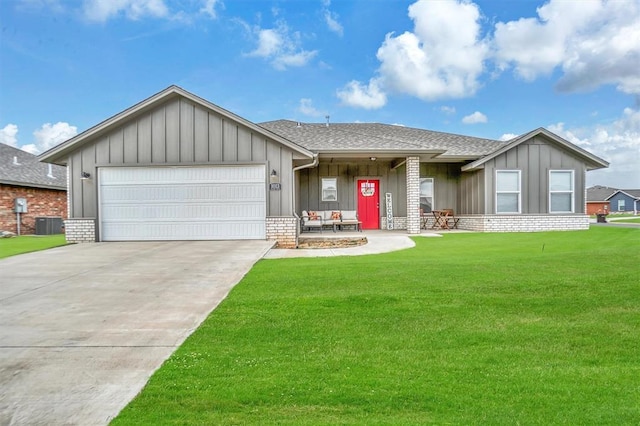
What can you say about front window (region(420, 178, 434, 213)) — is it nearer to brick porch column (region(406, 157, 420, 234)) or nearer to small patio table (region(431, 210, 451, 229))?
small patio table (region(431, 210, 451, 229))

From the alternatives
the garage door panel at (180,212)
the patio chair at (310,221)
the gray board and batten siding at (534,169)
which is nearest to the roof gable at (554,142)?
the gray board and batten siding at (534,169)

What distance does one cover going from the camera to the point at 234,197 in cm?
1248

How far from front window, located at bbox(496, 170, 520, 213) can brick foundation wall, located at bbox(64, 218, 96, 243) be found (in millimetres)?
14315

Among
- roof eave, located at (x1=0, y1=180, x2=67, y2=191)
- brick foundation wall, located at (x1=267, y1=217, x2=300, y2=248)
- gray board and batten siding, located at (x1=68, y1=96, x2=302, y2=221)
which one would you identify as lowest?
brick foundation wall, located at (x1=267, y1=217, x2=300, y2=248)

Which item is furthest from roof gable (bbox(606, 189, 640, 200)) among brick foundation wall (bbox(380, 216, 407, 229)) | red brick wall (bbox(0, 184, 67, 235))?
red brick wall (bbox(0, 184, 67, 235))

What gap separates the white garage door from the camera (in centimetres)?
1246

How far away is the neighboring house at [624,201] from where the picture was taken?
63.9 m

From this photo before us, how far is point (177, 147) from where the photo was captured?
12492 mm

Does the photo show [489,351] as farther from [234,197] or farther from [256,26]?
[256,26]

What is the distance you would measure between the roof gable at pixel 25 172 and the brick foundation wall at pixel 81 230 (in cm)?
808

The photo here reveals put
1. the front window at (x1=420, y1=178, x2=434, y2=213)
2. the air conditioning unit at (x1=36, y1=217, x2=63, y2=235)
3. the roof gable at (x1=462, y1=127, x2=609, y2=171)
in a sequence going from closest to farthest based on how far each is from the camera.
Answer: the roof gable at (x1=462, y1=127, x2=609, y2=171) → the front window at (x1=420, y1=178, x2=434, y2=213) → the air conditioning unit at (x1=36, y1=217, x2=63, y2=235)

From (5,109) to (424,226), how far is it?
1745 centimetres

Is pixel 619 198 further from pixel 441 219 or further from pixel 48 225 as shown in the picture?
pixel 48 225

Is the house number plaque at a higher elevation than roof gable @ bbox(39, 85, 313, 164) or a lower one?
lower
